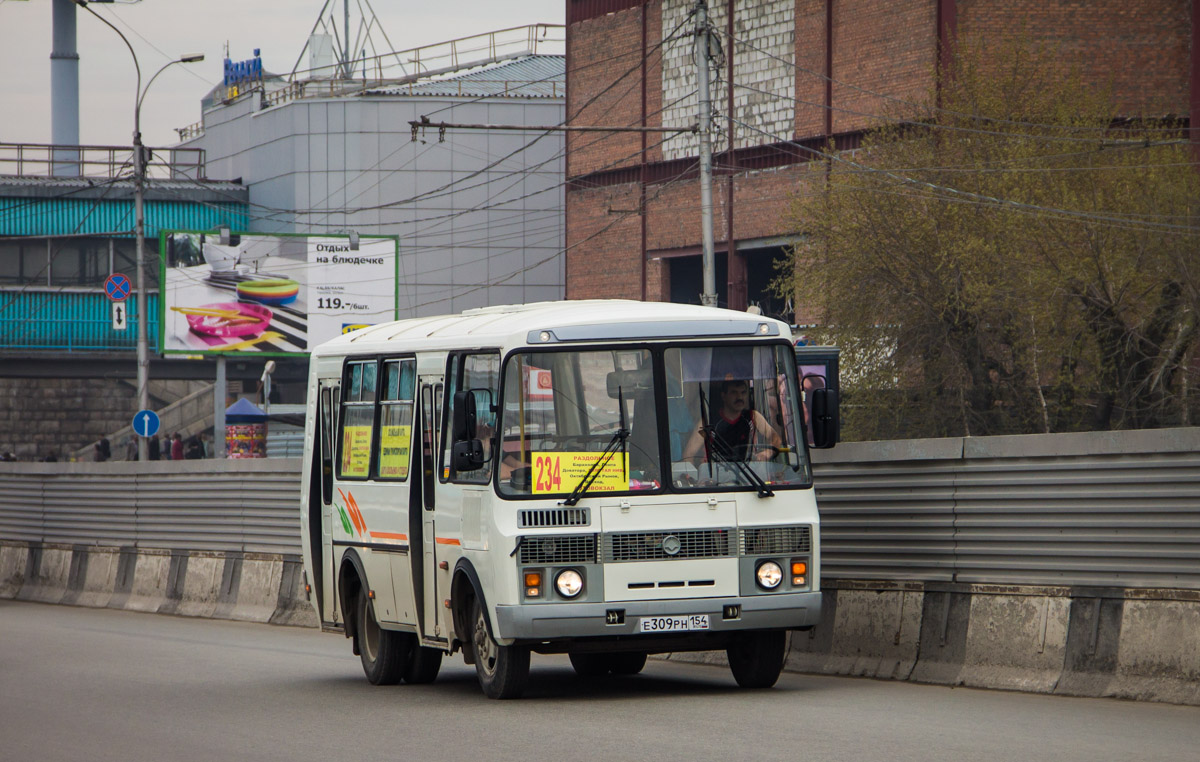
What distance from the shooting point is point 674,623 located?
37.6 feet

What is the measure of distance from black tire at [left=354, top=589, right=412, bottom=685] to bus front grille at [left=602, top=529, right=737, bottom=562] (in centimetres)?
298

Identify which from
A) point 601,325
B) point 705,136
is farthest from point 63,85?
point 601,325

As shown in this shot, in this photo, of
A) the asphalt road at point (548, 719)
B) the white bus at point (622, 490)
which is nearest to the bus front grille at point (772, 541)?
the white bus at point (622, 490)

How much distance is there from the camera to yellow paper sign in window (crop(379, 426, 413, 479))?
1323 cm

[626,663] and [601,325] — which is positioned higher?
[601,325]

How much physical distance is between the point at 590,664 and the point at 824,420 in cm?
322

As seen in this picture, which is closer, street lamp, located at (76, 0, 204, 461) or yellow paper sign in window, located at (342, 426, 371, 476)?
yellow paper sign in window, located at (342, 426, 371, 476)

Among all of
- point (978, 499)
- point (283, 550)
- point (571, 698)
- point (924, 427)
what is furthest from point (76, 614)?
point (924, 427)

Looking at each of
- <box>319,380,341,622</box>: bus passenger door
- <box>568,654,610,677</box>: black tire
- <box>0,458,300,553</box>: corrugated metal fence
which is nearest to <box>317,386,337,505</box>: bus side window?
<box>319,380,341,622</box>: bus passenger door

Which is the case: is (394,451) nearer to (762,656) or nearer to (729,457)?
(729,457)

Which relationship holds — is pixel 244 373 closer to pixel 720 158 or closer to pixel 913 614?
pixel 720 158

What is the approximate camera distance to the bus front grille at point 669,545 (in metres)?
11.5

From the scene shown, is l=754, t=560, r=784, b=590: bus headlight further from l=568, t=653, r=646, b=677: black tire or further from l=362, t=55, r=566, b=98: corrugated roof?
l=362, t=55, r=566, b=98: corrugated roof

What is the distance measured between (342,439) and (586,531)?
3.68 meters
